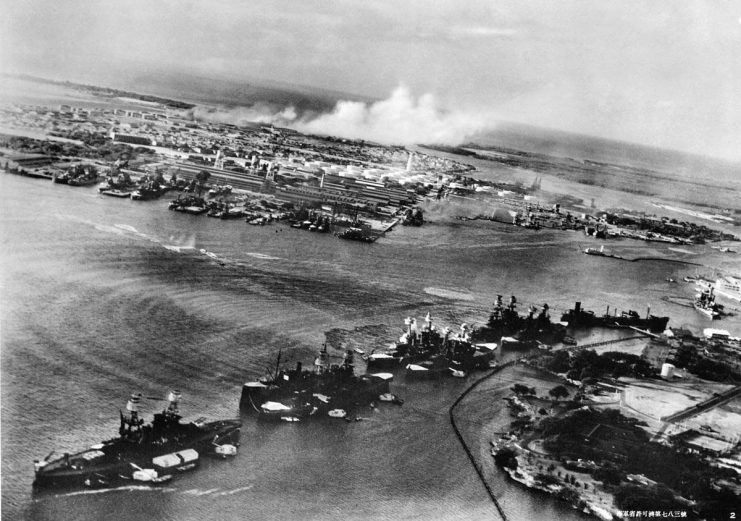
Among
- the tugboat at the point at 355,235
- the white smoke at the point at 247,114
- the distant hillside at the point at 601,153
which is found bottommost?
the tugboat at the point at 355,235

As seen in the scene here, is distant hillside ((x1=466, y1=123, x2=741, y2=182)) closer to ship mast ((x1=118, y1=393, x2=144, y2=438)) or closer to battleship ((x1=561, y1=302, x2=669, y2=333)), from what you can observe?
battleship ((x1=561, y1=302, x2=669, y2=333))

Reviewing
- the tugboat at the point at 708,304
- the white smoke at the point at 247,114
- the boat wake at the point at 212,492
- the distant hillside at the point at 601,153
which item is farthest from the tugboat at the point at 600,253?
the boat wake at the point at 212,492

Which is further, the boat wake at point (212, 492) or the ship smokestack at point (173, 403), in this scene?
the ship smokestack at point (173, 403)

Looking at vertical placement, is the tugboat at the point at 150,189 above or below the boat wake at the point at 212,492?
above

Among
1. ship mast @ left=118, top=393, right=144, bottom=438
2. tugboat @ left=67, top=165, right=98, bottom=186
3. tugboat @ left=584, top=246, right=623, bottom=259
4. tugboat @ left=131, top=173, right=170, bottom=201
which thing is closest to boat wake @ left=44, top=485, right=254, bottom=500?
ship mast @ left=118, top=393, right=144, bottom=438

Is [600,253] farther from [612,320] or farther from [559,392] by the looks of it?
[559,392]

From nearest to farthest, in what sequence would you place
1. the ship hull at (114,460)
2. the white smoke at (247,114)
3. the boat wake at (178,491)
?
the ship hull at (114,460), the boat wake at (178,491), the white smoke at (247,114)

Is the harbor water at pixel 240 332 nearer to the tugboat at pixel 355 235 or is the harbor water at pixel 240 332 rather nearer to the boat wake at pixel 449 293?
the boat wake at pixel 449 293

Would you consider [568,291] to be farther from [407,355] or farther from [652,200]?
[652,200]
